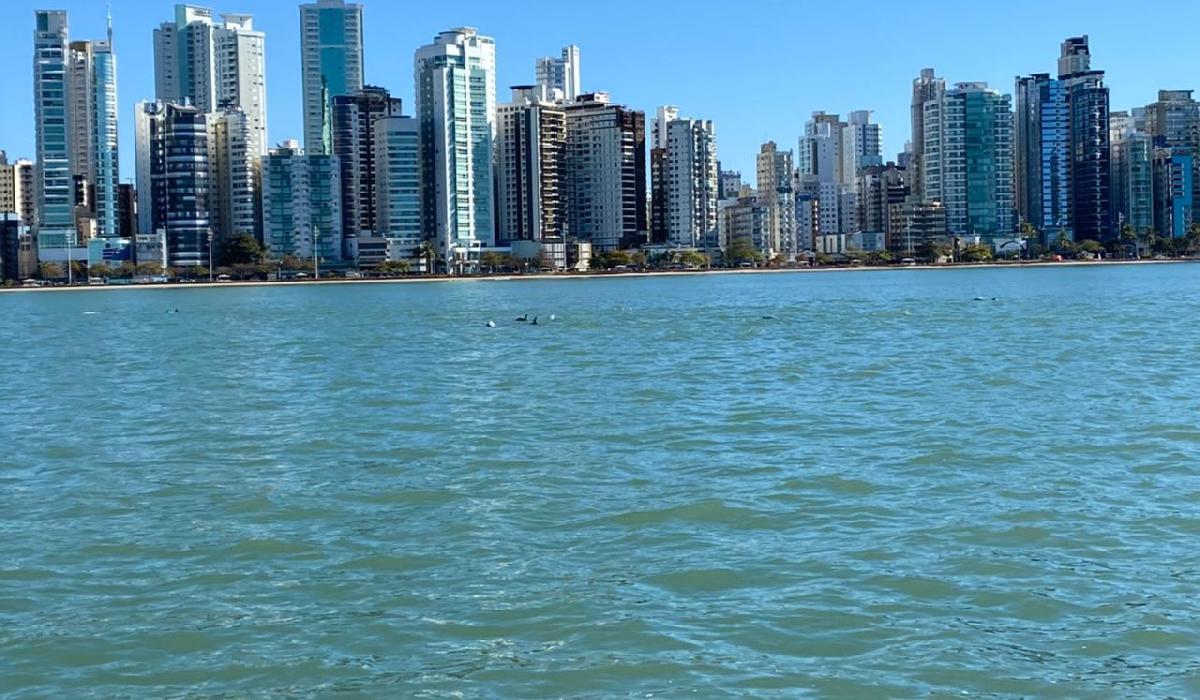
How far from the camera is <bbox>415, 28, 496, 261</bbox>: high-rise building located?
193375 millimetres

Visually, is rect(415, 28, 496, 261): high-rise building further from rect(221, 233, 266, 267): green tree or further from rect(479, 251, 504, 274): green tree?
rect(221, 233, 266, 267): green tree

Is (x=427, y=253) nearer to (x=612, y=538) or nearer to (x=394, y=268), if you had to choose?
(x=394, y=268)

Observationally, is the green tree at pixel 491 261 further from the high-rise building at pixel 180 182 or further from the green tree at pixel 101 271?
the green tree at pixel 101 271

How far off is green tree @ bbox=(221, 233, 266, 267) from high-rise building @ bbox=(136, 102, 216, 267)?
261 centimetres

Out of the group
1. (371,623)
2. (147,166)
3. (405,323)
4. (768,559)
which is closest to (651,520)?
(768,559)

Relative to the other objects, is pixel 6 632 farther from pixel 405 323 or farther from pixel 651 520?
pixel 405 323

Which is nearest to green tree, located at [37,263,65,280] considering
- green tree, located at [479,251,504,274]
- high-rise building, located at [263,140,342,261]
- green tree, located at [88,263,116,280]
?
green tree, located at [88,263,116,280]

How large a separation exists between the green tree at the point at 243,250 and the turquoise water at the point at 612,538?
505 feet

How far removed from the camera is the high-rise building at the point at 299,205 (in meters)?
189

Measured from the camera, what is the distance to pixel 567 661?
10195mm

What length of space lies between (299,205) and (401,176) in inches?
566

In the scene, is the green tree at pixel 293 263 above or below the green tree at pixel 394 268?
above

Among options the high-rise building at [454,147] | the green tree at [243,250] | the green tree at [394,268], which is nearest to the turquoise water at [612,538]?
the green tree at [243,250]

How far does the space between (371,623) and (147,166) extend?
191975 mm
